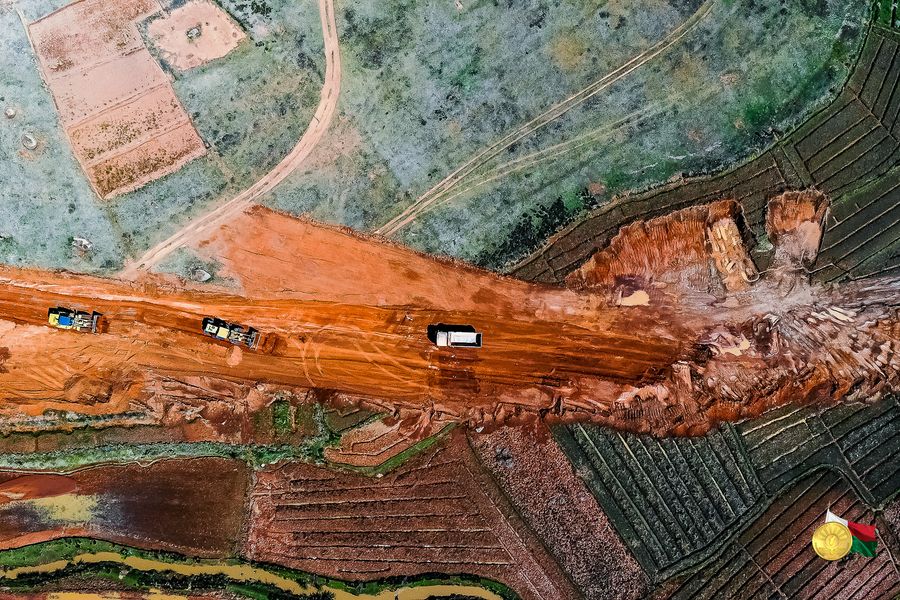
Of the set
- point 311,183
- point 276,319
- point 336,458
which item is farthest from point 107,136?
point 336,458

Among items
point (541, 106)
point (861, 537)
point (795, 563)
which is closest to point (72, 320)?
point (541, 106)

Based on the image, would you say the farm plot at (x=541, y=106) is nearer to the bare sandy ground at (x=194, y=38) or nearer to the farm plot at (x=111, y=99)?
the bare sandy ground at (x=194, y=38)

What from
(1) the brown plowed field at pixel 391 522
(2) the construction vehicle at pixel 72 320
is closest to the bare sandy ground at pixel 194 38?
(2) the construction vehicle at pixel 72 320

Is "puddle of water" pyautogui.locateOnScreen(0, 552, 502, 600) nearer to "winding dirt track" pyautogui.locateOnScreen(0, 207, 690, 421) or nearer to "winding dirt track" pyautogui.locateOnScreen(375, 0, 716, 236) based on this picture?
"winding dirt track" pyautogui.locateOnScreen(0, 207, 690, 421)

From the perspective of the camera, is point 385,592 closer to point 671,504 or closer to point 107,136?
point 671,504

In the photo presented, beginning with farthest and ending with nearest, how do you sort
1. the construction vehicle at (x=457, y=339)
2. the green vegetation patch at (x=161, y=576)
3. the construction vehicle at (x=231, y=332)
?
the green vegetation patch at (x=161, y=576) → the construction vehicle at (x=231, y=332) → the construction vehicle at (x=457, y=339)

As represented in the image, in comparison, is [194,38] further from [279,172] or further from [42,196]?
[42,196]
